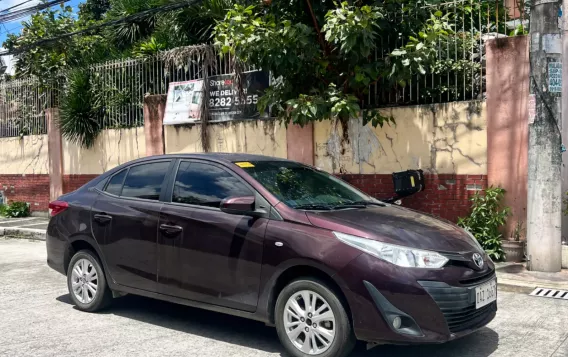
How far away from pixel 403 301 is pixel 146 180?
2913 mm

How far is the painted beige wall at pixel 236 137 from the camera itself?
1118 cm

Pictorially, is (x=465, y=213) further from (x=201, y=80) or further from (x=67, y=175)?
(x=67, y=175)

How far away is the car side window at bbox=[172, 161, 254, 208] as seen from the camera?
521cm

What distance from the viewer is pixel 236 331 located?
5.51m

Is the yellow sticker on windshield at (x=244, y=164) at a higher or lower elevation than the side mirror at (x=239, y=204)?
higher

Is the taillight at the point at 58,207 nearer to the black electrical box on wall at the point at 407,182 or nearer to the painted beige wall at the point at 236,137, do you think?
the black electrical box on wall at the point at 407,182

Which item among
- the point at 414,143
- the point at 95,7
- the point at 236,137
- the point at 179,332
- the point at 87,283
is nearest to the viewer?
the point at 179,332

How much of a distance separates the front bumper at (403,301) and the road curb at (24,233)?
32.4ft

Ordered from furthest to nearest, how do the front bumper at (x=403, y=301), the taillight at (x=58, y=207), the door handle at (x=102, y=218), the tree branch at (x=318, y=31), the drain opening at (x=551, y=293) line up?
the tree branch at (x=318, y=31) → the drain opening at (x=551, y=293) → the taillight at (x=58, y=207) → the door handle at (x=102, y=218) → the front bumper at (x=403, y=301)

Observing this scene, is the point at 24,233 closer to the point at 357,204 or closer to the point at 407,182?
the point at 407,182

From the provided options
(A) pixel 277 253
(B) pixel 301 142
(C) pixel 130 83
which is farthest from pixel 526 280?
(C) pixel 130 83

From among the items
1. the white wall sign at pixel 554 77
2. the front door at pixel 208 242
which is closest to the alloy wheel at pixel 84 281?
the front door at pixel 208 242

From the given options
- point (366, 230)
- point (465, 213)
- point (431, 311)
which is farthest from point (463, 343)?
point (465, 213)

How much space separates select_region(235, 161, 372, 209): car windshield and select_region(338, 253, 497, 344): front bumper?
36.9 inches
